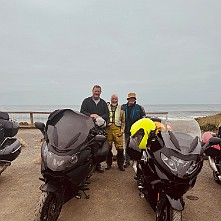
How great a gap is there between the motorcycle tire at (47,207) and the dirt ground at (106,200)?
48 cm

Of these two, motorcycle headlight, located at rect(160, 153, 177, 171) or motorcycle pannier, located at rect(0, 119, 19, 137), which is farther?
motorcycle pannier, located at rect(0, 119, 19, 137)

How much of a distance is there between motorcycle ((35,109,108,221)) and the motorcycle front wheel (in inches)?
42.8

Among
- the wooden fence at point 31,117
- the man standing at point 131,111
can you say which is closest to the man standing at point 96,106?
the man standing at point 131,111

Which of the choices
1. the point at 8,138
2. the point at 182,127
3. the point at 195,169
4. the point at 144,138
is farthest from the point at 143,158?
the point at 8,138

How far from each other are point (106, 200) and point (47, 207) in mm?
1522

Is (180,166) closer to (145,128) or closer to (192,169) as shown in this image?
(192,169)

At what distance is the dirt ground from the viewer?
13.3 feet

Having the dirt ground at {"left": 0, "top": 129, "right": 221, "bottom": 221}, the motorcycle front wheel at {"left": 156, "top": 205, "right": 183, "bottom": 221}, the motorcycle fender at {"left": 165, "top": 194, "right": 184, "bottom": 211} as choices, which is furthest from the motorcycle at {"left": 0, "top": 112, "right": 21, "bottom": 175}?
the motorcycle fender at {"left": 165, "top": 194, "right": 184, "bottom": 211}

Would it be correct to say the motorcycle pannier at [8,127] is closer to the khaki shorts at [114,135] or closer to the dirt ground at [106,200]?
the dirt ground at [106,200]

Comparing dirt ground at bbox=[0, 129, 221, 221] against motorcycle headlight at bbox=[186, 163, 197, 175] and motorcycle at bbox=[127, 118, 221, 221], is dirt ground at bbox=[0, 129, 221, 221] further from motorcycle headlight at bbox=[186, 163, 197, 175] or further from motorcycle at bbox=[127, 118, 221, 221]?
motorcycle headlight at bbox=[186, 163, 197, 175]

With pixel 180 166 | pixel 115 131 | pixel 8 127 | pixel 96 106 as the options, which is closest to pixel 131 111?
pixel 115 131

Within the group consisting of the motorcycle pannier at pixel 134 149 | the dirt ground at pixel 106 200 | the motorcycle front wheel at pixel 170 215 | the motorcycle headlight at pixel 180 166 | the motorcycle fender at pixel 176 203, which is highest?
the motorcycle headlight at pixel 180 166

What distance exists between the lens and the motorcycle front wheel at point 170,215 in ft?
10.3

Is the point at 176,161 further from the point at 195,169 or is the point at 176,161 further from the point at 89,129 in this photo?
the point at 89,129
